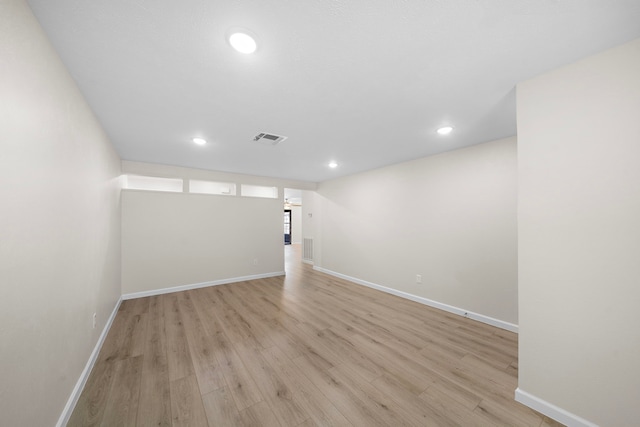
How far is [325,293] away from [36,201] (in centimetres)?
363

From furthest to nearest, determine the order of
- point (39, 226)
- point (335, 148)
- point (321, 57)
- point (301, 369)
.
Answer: point (335, 148) → point (301, 369) → point (321, 57) → point (39, 226)

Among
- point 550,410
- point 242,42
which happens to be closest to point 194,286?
point 242,42

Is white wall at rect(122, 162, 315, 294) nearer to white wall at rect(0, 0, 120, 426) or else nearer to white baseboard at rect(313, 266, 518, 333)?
white wall at rect(0, 0, 120, 426)

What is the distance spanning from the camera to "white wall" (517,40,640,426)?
4.05 feet

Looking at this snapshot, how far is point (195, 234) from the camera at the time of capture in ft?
14.0

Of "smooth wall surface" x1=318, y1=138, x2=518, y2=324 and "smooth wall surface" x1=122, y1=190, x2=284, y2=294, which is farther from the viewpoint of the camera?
"smooth wall surface" x1=122, y1=190, x2=284, y2=294

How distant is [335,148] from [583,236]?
2.52m

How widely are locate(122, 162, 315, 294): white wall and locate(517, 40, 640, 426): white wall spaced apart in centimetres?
454

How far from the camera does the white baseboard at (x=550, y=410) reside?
4.51ft

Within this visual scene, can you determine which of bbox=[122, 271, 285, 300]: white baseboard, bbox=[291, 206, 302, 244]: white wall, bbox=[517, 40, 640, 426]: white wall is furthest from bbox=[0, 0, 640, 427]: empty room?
bbox=[291, 206, 302, 244]: white wall

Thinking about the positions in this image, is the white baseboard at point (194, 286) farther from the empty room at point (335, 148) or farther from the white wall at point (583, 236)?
the white wall at point (583, 236)

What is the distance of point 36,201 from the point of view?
1118 millimetres

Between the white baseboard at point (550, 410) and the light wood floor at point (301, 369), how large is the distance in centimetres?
5

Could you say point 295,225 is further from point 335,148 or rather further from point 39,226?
point 39,226
